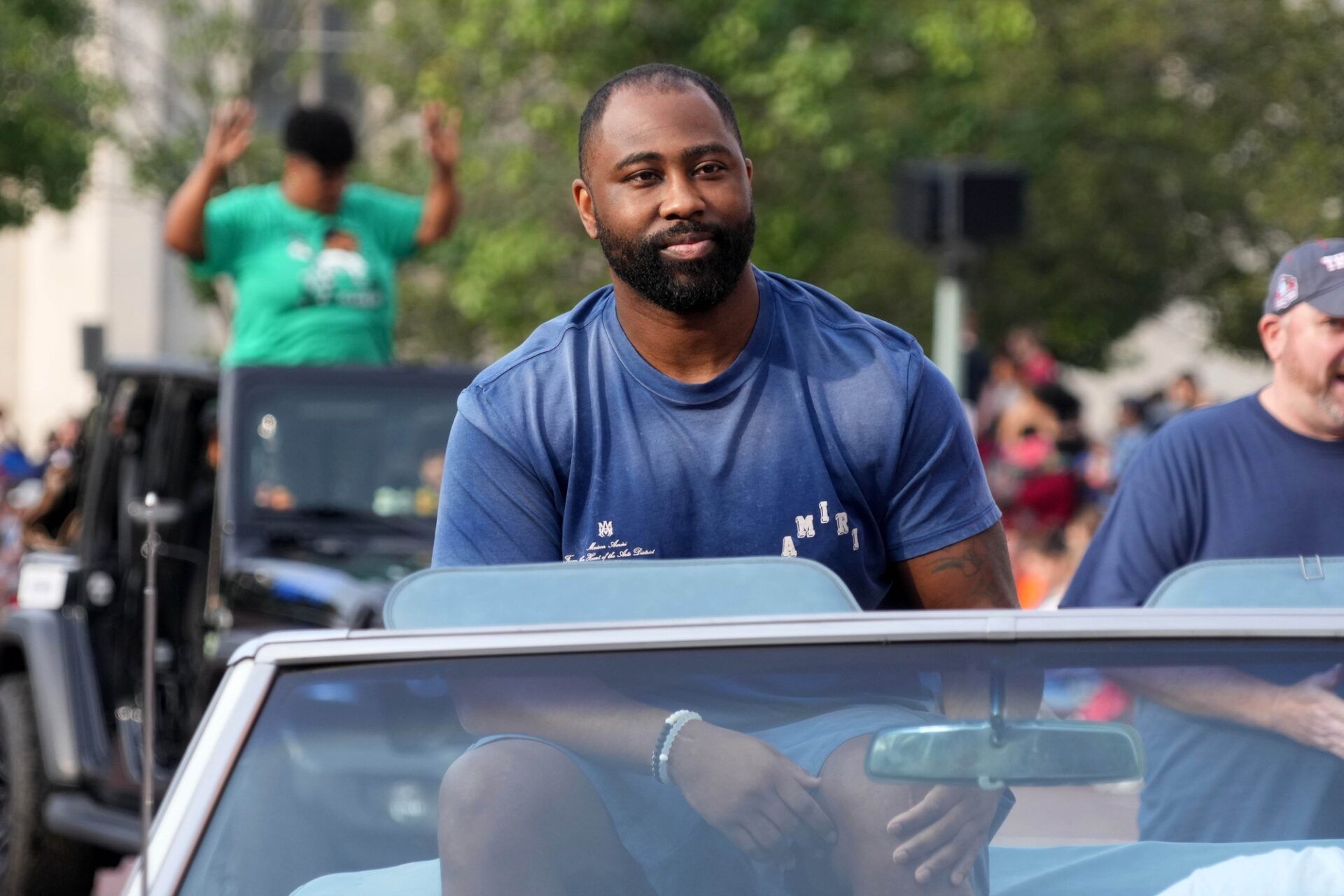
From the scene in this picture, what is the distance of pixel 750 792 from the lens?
2.26 metres

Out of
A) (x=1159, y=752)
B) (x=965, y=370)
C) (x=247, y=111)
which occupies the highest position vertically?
(x=247, y=111)

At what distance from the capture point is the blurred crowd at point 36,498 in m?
7.86

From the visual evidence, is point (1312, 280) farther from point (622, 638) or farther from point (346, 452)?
point (346, 452)

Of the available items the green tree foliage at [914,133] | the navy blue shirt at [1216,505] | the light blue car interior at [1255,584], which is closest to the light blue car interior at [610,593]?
the light blue car interior at [1255,584]

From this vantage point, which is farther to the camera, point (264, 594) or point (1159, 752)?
point (264, 594)

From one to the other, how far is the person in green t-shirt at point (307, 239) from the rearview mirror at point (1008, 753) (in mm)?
5215

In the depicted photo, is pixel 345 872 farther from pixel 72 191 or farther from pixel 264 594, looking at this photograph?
pixel 72 191

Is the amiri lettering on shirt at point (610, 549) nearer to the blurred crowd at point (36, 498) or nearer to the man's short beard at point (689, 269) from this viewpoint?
the man's short beard at point (689, 269)

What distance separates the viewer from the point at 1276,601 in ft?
8.43

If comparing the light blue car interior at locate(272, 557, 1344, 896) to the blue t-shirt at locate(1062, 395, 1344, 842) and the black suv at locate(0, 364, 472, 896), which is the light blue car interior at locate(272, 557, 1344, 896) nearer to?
the blue t-shirt at locate(1062, 395, 1344, 842)

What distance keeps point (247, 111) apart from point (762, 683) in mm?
5760

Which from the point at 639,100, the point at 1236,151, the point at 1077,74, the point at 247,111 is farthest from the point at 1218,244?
the point at 639,100

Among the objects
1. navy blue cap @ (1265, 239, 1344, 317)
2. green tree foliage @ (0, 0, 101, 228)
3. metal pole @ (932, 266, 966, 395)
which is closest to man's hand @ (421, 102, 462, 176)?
metal pole @ (932, 266, 966, 395)

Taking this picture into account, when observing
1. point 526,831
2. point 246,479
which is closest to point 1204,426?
point 526,831
